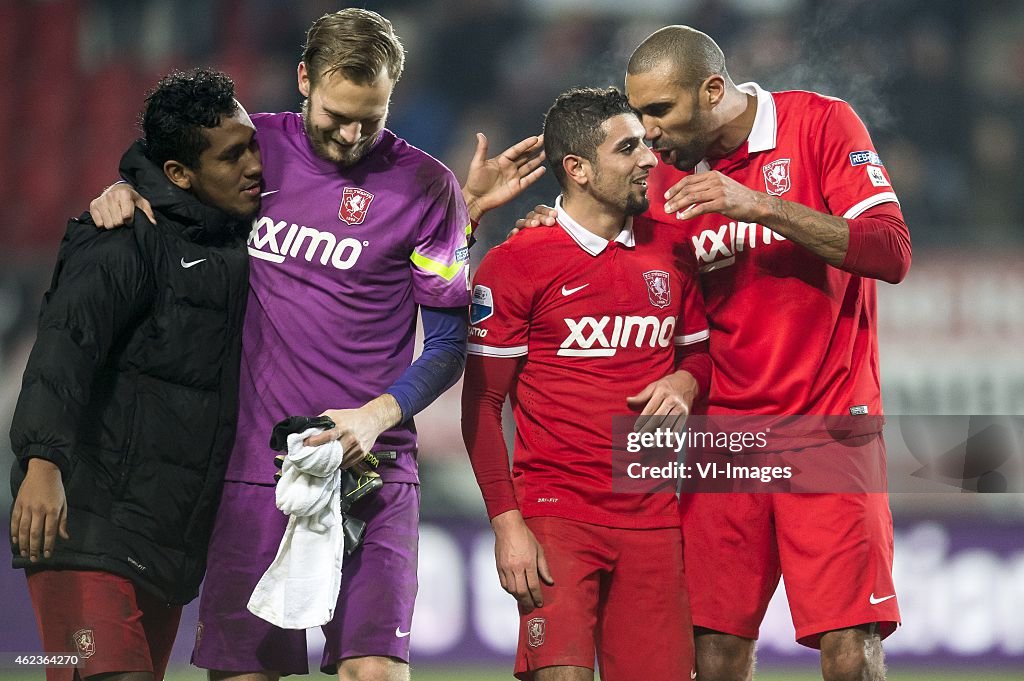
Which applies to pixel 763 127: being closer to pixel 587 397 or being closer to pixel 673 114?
pixel 673 114


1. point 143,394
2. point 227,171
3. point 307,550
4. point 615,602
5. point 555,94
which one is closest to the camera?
point 307,550

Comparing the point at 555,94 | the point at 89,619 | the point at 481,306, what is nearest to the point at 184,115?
the point at 481,306

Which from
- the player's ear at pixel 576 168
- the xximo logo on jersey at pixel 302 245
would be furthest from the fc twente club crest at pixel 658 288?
the xximo logo on jersey at pixel 302 245

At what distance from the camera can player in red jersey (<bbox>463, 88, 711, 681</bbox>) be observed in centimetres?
355

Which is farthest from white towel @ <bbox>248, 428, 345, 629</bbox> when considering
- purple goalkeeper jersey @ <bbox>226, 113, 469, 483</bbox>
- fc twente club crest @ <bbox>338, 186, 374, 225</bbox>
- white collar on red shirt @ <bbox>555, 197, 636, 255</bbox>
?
white collar on red shirt @ <bbox>555, 197, 636, 255</bbox>

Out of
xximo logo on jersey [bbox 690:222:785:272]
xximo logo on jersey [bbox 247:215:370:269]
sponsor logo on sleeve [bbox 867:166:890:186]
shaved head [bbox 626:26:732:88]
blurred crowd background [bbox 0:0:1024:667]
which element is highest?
blurred crowd background [bbox 0:0:1024:667]

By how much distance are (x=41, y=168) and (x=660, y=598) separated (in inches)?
207

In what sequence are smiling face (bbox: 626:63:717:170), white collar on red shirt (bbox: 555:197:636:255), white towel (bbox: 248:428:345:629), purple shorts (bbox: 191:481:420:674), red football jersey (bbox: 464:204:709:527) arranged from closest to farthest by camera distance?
white towel (bbox: 248:428:345:629) → purple shorts (bbox: 191:481:420:674) → red football jersey (bbox: 464:204:709:527) → white collar on red shirt (bbox: 555:197:636:255) → smiling face (bbox: 626:63:717:170)

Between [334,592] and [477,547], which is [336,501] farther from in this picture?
[477,547]

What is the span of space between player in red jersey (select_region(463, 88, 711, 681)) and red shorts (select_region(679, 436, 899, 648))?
0.09 metres

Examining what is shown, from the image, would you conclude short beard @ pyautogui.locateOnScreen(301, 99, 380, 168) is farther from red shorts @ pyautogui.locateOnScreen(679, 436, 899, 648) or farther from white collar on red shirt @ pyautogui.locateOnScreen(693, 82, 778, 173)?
red shorts @ pyautogui.locateOnScreen(679, 436, 899, 648)

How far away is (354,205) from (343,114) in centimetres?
27

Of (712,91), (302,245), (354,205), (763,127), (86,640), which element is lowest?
(86,640)

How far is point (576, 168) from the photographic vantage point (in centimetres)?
386
